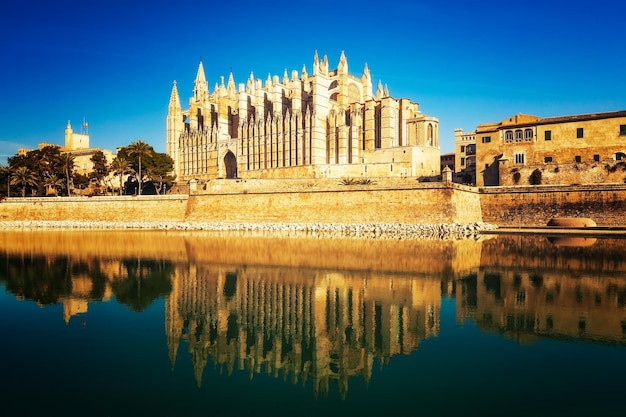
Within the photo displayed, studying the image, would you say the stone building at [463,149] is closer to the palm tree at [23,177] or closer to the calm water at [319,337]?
the calm water at [319,337]

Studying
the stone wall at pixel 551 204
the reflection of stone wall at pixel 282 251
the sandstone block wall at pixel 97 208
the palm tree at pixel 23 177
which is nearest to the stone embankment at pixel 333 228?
the sandstone block wall at pixel 97 208

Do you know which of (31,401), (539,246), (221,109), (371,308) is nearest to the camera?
(31,401)

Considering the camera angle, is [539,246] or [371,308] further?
[539,246]

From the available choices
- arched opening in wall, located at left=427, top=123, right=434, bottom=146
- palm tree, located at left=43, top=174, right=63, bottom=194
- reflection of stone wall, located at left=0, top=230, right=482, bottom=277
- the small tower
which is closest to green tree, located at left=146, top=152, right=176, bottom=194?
palm tree, located at left=43, top=174, right=63, bottom=194

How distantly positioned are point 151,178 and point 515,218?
37.5 metres

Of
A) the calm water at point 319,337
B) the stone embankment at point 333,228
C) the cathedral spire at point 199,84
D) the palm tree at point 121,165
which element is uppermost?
the cathedral spire at point 199,84

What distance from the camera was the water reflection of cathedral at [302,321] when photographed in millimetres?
8930

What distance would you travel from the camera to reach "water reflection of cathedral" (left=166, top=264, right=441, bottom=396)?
29.3 ft

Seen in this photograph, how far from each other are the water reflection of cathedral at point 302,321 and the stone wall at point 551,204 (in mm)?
20614

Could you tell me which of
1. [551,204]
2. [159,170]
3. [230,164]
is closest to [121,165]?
[159,170]

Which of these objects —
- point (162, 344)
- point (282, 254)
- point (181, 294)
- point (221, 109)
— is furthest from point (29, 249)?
point (221, 109)

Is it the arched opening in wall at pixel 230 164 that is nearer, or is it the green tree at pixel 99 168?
the green tree at pixel 99 168

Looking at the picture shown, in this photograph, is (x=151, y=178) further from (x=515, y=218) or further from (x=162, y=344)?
(x=162, y=344)

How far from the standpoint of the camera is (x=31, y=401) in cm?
714
